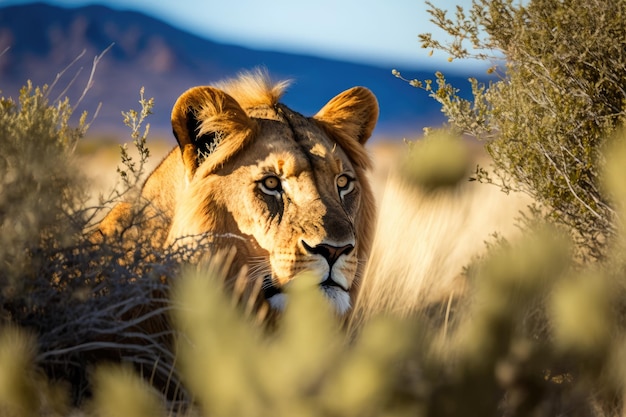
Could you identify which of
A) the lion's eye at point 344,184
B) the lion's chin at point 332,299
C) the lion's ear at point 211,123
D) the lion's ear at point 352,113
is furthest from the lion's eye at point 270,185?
the lion's ear at point 352,113

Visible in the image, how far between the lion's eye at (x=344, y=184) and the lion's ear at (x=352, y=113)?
37 centimetres

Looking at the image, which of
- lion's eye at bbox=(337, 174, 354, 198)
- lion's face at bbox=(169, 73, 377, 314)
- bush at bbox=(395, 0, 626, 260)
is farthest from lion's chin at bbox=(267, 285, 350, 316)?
bush at bbox=(395, 0, 626, 260)

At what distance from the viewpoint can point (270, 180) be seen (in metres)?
4.68

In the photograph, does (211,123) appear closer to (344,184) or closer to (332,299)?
(344,184)

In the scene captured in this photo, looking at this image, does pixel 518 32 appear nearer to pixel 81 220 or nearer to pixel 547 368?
pixel 547 368

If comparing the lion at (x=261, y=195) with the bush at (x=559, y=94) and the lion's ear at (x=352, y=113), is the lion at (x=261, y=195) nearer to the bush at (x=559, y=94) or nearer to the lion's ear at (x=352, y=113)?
the lion's ear at (x=352, y=113)

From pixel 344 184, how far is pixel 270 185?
20.4 inches

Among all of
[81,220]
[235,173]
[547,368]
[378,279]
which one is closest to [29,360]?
[81,220]

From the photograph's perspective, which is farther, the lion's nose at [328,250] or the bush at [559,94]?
the bush at [559,94]

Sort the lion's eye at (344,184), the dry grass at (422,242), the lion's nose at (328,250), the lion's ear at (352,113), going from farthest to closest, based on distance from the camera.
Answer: the dry grass at (422,242) < the lion's ear at (352,113) < the lion's eye at (344,184) < the lion's nose at (328,250)

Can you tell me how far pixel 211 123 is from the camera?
4.68 m

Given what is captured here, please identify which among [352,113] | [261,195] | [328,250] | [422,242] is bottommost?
[422,242]

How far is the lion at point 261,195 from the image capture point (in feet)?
14.3

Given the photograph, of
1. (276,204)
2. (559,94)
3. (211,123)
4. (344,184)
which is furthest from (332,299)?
(559,94)
